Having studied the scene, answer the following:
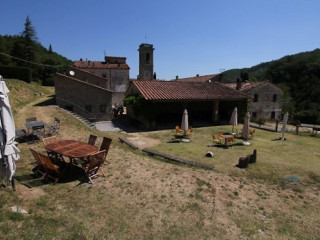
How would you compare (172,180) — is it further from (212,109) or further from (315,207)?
(212,109)

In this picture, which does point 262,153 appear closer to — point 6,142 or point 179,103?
point 179,103

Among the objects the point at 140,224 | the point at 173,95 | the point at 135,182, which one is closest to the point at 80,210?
the point at 140,224

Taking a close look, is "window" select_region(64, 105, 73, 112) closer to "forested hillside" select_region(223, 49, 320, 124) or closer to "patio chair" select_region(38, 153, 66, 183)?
"patio chair" select_region(38, 153, 66, 183)

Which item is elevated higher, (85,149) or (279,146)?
(85,149)

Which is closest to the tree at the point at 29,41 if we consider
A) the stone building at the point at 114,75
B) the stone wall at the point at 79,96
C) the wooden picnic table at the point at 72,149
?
the stone building at the point at 114,75

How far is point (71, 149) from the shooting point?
7.82 m

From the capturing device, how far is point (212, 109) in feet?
74.3

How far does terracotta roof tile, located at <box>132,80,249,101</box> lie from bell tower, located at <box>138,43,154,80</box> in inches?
886

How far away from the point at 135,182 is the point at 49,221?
309cm

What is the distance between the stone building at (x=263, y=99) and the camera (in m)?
32.3

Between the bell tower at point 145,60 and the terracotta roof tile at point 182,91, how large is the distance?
2251 centimetres

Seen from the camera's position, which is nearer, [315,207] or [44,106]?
[315,207]

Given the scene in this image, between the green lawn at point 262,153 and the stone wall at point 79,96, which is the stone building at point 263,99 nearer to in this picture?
the green lawn at point 262,153

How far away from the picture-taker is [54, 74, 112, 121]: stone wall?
65.9 feet
